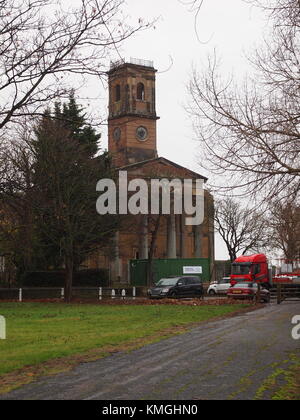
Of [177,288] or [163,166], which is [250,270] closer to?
[177,288]

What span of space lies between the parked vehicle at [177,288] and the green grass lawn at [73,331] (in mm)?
11784

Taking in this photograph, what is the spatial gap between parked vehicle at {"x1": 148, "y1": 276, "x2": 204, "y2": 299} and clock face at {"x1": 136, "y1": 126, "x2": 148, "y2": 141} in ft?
140

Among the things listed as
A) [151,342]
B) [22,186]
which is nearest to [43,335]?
[151,342]

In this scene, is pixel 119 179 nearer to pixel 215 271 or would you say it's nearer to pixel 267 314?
pixel 267 314

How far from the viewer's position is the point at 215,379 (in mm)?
10766

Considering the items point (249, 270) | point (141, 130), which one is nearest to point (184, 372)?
point (249, 270)

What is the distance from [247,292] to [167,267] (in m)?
19.7

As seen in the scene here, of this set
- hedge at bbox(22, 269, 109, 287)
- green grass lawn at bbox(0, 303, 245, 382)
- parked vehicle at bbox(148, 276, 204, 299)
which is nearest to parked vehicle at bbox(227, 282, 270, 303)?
parked vehicle at bbox(148, 276, 204, 299)

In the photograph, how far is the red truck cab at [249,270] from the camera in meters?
49.8

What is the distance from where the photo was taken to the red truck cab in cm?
4975

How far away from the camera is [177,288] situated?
4228cm

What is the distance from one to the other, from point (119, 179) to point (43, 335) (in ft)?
101

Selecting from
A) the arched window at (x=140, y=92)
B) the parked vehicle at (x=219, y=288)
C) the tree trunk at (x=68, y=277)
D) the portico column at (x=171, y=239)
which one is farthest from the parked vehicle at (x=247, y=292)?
the arched window at (x=140, y=92)

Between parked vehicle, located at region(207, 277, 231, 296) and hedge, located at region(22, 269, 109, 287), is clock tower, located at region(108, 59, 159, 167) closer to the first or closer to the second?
hedge, located at region(22, 269, 109, 287)
